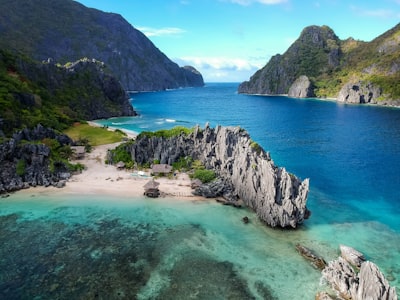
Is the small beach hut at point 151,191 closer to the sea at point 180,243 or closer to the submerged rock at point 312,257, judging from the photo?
the sea at point 180,243

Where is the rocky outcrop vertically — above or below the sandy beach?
above

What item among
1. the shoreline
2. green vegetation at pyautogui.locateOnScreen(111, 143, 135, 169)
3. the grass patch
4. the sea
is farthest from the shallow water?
the grass patch

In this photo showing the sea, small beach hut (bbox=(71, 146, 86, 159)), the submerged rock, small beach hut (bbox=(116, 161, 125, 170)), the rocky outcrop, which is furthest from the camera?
small beach hut (bbox=(71, 146, 86, 159))

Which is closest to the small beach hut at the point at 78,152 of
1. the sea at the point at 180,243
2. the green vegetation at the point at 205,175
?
the sea at the point at 180,243

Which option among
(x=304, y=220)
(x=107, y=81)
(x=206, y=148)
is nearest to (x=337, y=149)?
(x=206, y=148)

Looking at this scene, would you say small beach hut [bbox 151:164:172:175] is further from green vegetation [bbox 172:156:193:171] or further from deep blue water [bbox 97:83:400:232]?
deep blue water [bbox 97:83:400:232]

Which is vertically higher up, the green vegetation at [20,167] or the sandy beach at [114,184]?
the green vegetation at [20,167]

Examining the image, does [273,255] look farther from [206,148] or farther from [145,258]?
[206,148]
